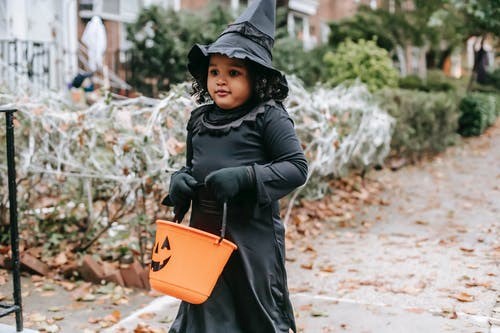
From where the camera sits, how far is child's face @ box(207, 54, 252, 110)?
270 cm

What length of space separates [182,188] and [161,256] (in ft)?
0.98

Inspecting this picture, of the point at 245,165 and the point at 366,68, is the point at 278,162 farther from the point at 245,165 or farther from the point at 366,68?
the point at 366,68

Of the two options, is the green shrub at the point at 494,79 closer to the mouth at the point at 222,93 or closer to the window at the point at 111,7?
the window at the point at 111,7

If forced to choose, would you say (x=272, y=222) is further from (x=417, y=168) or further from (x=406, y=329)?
(x=417, y=168)

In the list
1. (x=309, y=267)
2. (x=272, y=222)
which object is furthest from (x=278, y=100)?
(x=309, y=267)

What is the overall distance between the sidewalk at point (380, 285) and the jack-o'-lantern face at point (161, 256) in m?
1.43

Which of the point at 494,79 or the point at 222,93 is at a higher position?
the point at 494,79

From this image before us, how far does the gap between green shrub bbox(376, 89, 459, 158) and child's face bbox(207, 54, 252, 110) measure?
21.3ft

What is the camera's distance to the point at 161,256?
2.58 meters

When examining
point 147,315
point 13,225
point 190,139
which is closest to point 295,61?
point 147,315

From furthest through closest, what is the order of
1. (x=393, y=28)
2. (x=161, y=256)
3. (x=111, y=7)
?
1. (x=393, y=28)
2. (x=111, y=7)
3. (x=161, y=256)

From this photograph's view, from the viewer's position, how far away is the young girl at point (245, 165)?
2.67 metres

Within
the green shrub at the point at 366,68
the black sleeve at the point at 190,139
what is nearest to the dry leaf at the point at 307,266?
the black sleeve at the point at 190,139

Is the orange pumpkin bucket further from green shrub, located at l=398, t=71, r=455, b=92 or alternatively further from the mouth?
green shrub, located at l=398, t=71, r=455, b=92
